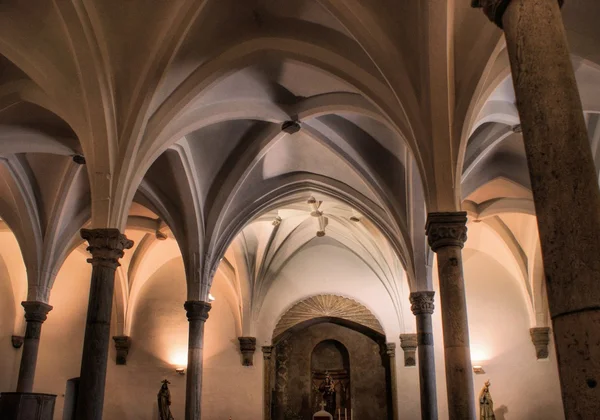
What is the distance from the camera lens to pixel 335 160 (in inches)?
456

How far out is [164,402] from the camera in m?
14.3

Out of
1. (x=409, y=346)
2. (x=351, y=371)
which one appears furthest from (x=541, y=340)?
(x=351, y=371)

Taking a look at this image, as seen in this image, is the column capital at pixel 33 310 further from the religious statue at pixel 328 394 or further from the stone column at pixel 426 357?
the stone column at pixel 426 357

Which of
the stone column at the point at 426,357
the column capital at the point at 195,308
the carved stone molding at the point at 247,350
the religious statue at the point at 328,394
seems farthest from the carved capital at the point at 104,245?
the religious statue at the point at 328,394

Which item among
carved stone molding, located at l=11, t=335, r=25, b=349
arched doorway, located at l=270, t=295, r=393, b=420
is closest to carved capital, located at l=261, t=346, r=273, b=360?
arched doorway, located at l=270, t=295, r=393, b=420

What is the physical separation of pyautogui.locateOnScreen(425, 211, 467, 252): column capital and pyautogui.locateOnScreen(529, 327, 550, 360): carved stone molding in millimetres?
8768

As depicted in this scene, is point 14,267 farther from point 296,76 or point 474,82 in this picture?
point 474,82

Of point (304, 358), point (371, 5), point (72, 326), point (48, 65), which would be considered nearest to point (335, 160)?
point (371, 5)

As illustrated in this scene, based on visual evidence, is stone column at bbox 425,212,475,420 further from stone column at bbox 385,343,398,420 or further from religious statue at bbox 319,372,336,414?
religious statue at bbox 319,372,336,414

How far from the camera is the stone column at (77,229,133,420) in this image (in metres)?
6.68

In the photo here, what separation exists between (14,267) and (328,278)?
27.7ft

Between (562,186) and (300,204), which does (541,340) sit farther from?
(562,186)

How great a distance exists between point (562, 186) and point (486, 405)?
11.9 m

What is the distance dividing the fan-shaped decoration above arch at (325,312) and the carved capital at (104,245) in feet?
30.0
